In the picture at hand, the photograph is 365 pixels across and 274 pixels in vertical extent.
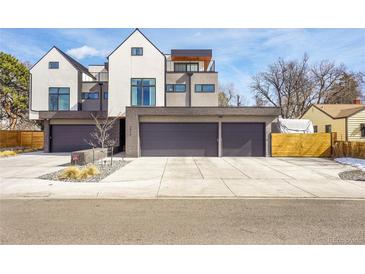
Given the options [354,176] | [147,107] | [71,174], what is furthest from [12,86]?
[354,176]

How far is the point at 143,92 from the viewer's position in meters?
21.2

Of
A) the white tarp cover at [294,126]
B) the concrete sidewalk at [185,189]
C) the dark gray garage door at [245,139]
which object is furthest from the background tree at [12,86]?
the white tarp cover at [294,126]

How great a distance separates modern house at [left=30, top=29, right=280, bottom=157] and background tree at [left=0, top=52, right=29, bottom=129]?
31.6 feet

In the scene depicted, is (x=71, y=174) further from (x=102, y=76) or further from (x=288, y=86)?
(x=288, y=86)

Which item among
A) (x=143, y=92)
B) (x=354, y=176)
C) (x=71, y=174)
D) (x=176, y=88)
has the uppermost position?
(x=176, y=88)

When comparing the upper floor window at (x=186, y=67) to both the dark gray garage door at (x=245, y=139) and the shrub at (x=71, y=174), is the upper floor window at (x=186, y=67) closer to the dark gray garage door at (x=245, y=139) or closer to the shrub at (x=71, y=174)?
the dark gray garage door at (x=245, y=139)

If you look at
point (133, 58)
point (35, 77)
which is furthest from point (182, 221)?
point (35, 77)

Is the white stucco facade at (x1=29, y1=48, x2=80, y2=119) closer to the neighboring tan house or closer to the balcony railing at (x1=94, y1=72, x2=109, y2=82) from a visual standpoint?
the balcony railing at (x1=94, y1=72, x2=109, y2=82)

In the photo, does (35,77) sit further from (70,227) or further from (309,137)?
(309,137)

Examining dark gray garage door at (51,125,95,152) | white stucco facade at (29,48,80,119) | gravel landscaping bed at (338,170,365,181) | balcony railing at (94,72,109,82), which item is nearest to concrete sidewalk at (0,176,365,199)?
gravel landscaping bed at (338,170,365,181)

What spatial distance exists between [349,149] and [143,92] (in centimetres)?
1620

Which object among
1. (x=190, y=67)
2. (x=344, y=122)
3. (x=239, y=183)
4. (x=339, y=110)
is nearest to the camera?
(x=239, y=183)

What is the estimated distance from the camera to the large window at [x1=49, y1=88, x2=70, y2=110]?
22656 mm
